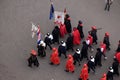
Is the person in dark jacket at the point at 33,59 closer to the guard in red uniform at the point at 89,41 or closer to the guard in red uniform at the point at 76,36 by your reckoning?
the guard in red uniform at the point at 76,36

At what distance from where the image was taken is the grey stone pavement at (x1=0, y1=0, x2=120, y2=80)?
25.9 m

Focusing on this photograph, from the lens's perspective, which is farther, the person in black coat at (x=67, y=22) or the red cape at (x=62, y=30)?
the person in black coat at (x=67, y=22)

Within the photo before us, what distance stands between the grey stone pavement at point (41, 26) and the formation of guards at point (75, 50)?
37cm

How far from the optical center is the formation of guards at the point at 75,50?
2542 cm

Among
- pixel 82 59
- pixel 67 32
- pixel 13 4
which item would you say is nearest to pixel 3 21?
pixel 13 4

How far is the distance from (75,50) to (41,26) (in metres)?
3.19

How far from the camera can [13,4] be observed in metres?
30.6

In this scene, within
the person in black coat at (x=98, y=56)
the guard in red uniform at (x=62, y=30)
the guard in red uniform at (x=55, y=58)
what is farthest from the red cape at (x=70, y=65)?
the guard in red uniform at (x=62, y=30)

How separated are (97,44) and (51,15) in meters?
3.44

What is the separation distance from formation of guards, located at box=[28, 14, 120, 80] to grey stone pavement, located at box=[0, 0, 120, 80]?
14.5 inches

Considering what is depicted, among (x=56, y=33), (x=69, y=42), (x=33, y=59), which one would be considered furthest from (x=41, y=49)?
(x=69, y=42)

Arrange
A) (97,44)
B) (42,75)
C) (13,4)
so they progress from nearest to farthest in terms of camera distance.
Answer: (42,75), (97,44), (13,4)

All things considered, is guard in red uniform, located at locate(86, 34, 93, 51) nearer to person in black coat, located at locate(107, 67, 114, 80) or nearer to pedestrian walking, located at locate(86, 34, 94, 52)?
pedestrian walking, located at locate(86, 34, 94, 52)

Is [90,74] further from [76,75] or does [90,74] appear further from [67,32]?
[67,32]
